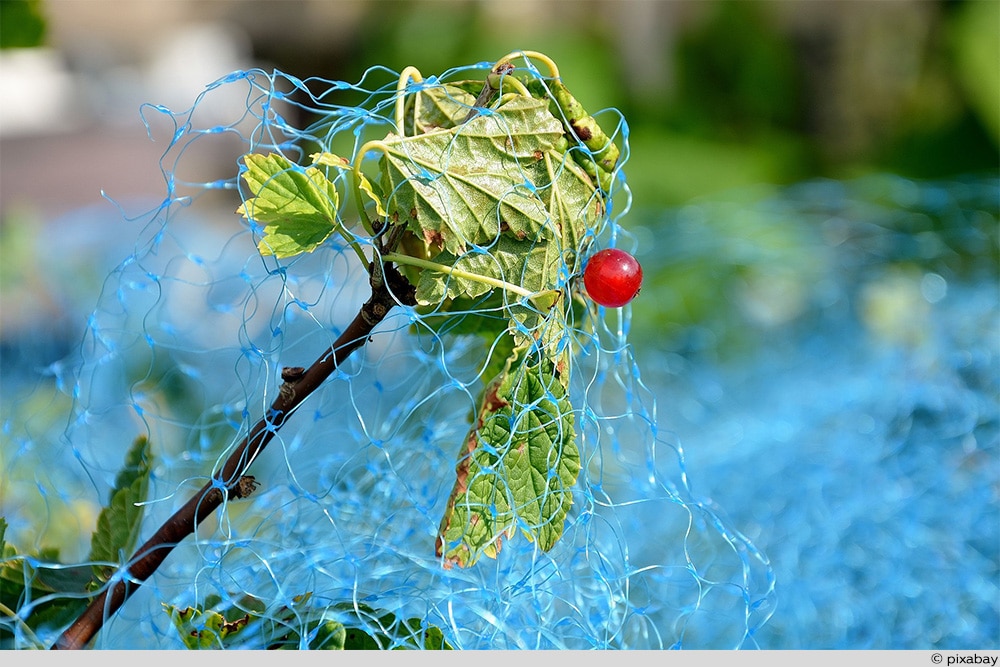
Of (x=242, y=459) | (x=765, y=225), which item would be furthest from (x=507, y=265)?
(x=765, y=225)

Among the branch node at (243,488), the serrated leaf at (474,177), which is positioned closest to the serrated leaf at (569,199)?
the serrated leaf at (474,177)

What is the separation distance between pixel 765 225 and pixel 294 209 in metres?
1.29

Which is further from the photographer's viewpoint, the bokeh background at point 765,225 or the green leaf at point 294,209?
the bokeh background at point 765,225

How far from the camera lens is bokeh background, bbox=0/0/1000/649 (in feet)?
2.53

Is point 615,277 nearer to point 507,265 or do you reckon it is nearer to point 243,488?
point 507,265

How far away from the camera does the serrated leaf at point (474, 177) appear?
375 millimetres

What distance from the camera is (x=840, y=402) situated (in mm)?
1004

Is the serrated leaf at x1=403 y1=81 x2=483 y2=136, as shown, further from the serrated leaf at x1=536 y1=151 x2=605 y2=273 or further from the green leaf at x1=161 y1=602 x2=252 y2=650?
the green leaf at x1=161 y1=602 x2=252 y2=650

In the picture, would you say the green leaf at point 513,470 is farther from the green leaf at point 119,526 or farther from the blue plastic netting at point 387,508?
the green leaf at point 119,526

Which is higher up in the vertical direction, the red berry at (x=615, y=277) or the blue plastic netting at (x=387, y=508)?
the red berry at (x=615, y=277)

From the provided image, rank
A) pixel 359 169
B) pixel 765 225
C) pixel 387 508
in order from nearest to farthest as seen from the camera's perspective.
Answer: pixel 359 169 < pixel 387 508 < pixel 765 225

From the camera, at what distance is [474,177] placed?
0.39 m

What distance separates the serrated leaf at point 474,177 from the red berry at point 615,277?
0.11 ft

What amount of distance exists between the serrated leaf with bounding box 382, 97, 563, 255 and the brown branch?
0.10 feet
